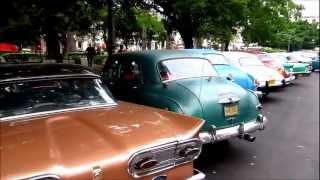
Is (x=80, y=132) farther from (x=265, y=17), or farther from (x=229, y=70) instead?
(x=265, y=17)

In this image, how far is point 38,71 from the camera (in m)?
5.09

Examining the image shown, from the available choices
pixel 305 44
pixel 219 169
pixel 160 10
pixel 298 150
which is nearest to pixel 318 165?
pixel 298 150

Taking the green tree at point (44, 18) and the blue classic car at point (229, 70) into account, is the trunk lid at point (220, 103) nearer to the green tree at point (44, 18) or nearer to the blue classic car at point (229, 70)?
the blue classic car at point (229, 70)

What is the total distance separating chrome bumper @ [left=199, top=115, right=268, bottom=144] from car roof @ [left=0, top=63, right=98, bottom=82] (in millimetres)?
1950

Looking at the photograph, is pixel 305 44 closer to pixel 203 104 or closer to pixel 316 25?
pixel 316 25

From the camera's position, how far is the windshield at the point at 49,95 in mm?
4473

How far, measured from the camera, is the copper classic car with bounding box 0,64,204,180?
3295 mm

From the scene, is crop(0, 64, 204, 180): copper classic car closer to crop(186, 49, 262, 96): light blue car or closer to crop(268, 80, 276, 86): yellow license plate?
crop(186, 49, 262, 96): light blue car

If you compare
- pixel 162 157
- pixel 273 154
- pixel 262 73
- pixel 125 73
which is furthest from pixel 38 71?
pixel 262 73

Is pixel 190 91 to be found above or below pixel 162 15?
below

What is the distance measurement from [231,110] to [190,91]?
0.68 metres

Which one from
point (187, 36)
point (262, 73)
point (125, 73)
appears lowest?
point (262, 73)

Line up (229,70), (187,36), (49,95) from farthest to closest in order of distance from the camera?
(187,36), (229,70), (49,95)

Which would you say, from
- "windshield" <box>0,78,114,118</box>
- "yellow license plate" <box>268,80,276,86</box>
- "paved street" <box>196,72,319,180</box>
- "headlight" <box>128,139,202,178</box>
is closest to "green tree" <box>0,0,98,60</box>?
"yellow license plate" <box>268,80,276,86</box>
